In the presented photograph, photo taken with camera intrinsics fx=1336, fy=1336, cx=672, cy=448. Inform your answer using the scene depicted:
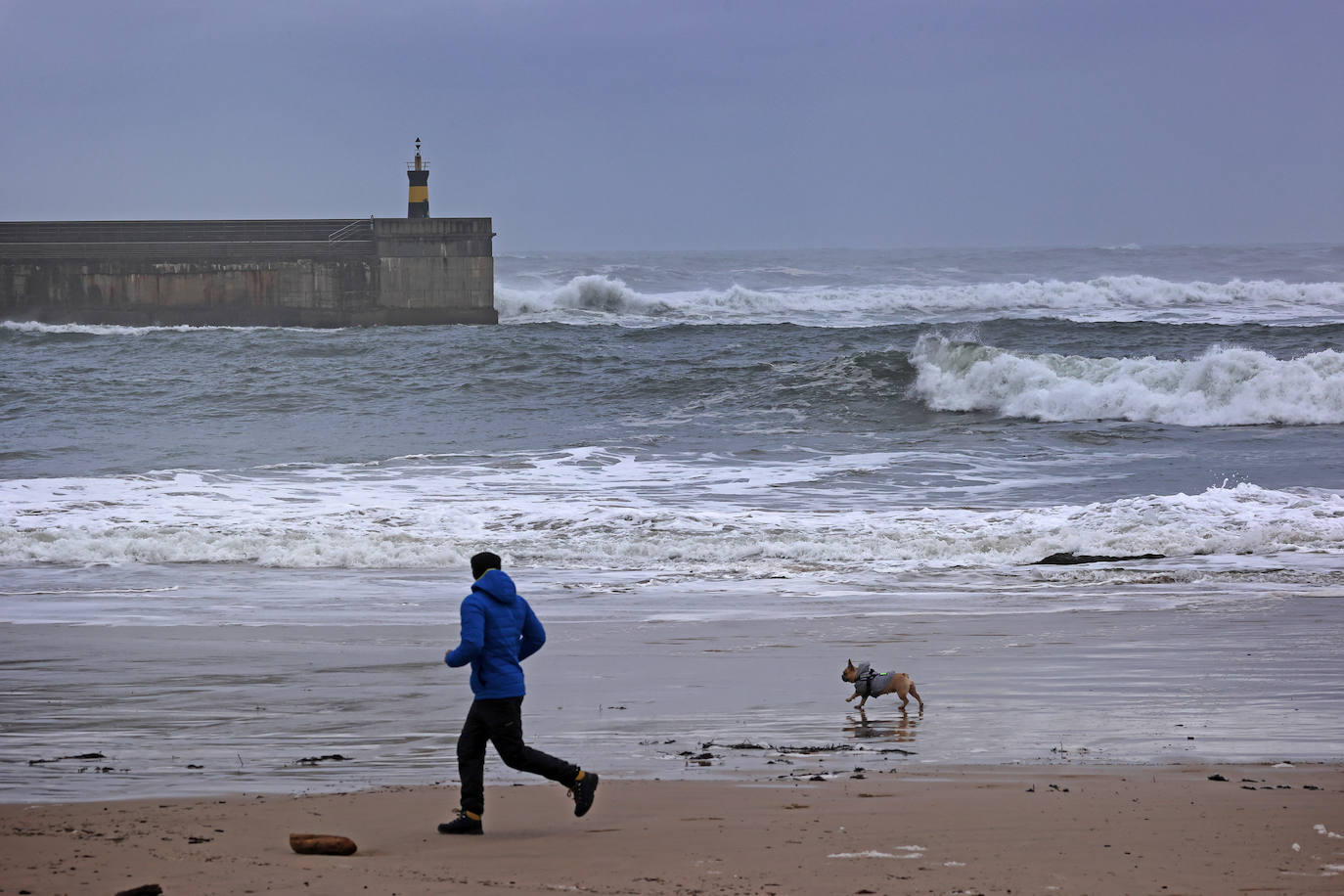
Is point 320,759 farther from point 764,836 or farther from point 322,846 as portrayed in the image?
point 764,836

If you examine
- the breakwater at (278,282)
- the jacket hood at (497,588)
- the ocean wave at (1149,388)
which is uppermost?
the breakwater at (278,282)

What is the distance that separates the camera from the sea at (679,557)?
19.1ft

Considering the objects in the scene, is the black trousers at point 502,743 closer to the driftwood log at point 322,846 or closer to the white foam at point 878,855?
the driftwood log at point 322,846

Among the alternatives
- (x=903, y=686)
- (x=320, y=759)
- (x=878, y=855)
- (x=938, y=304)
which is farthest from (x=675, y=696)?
(x=938, y=304)

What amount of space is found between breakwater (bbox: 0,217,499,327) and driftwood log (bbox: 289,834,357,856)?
3620cm

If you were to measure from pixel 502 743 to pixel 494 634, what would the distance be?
1.30ft

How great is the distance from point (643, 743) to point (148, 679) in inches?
113

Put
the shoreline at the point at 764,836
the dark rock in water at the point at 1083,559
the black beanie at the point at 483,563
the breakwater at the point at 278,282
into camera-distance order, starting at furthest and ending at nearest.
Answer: the breakwater at the point at 278,282
the dark rock in water at the point at 1083,559
the black beanie at the point at 483,563
the shoreline at the point at 764,836

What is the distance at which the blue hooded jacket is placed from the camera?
4602 millimetres

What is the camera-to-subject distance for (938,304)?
52812 mm

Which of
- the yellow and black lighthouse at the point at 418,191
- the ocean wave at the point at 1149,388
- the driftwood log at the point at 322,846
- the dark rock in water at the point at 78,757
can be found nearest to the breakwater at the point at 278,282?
the yellow and black lighthouse at the point at 418,191

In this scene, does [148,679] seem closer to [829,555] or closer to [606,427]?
[829,555]

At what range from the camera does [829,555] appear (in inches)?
452

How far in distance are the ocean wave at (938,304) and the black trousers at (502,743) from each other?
3831 cm
